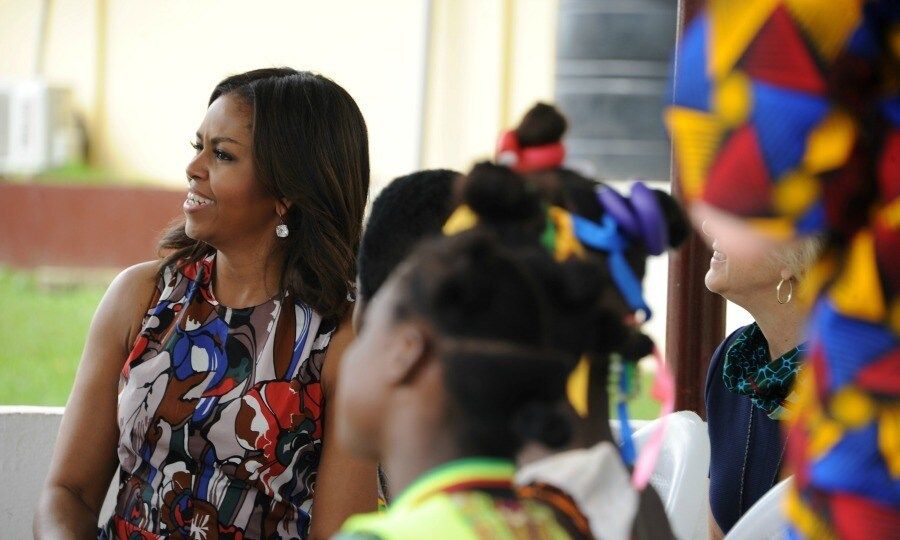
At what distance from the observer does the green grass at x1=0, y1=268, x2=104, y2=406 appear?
7545mm

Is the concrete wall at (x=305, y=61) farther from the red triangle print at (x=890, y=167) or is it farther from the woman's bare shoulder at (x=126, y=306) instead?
the red triangle print at (x=890, y=167)

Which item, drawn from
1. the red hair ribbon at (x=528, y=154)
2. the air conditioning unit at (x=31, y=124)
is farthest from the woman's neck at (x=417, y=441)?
the air conditioning unit at (x=31, y=124)

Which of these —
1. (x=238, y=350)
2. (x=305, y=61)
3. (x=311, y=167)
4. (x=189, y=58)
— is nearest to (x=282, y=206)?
(x=311, y=167)

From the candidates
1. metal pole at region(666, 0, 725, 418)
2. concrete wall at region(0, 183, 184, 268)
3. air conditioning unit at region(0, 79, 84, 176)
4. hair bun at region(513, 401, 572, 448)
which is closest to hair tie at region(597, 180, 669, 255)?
hair bun at region(513, 401, 572, 448)

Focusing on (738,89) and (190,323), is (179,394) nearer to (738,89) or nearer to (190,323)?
(190,323)

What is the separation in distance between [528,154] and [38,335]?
774 centimetres

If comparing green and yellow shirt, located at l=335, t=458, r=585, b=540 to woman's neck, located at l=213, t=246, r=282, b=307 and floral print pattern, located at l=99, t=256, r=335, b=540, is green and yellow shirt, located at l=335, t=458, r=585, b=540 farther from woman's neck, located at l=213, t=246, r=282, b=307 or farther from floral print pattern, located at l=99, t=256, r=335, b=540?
woman's neck, located at l=213, t=246, r=282, b=307

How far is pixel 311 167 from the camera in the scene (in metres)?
2.34

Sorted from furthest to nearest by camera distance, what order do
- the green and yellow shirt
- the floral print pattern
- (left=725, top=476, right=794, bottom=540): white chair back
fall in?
the floral print pattern
(left=725, top=476, right=794, bottom=540): white chair back
the green and yellow shirt

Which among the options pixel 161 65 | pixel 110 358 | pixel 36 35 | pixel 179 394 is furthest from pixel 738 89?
pixel 36 35

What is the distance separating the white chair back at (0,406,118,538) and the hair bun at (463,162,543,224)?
1914 mm

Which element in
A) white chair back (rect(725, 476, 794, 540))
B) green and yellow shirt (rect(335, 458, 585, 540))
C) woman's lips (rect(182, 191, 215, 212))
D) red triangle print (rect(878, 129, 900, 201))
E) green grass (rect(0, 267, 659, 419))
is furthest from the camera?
green grass (rect(0, 267, 659, 419))

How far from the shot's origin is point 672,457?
234cm

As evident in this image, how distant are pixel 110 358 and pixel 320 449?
0.48m
